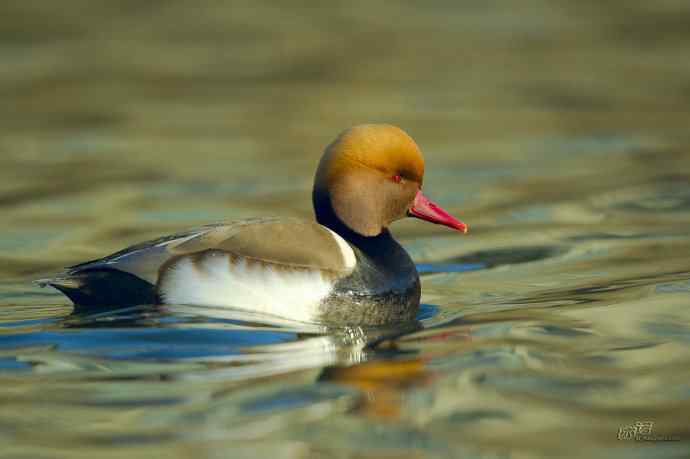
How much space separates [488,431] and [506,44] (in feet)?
34.5

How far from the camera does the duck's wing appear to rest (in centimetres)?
551

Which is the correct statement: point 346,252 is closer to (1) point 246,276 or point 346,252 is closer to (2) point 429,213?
(1) point 246,276

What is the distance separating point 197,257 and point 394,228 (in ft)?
9.66

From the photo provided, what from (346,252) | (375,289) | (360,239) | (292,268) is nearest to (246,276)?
(292,268)

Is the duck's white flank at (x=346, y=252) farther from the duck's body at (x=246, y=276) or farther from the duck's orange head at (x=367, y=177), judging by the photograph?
the duck's orange head at (x=367, y=177)

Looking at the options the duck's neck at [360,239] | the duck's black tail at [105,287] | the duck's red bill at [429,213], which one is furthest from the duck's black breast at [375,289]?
the duck's black tail at [105,287]

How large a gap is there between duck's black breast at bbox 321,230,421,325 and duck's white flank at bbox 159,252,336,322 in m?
0.18

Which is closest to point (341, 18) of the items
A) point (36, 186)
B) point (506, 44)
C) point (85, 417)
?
point (506, 44)

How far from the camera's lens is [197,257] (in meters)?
5.52

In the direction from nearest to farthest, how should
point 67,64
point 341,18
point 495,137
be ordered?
point 495,137
point 67,64
point 341,18

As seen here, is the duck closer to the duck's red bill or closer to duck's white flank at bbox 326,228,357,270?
duck's white flank at bbox 326,228,357,270

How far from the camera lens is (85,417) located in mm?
4250

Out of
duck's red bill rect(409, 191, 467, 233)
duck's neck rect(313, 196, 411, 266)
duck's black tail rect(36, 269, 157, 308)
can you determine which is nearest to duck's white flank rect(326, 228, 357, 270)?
duck's neck rect(313, 196, 411, 266)

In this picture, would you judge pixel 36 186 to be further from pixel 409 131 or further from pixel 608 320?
pixel 608 320
